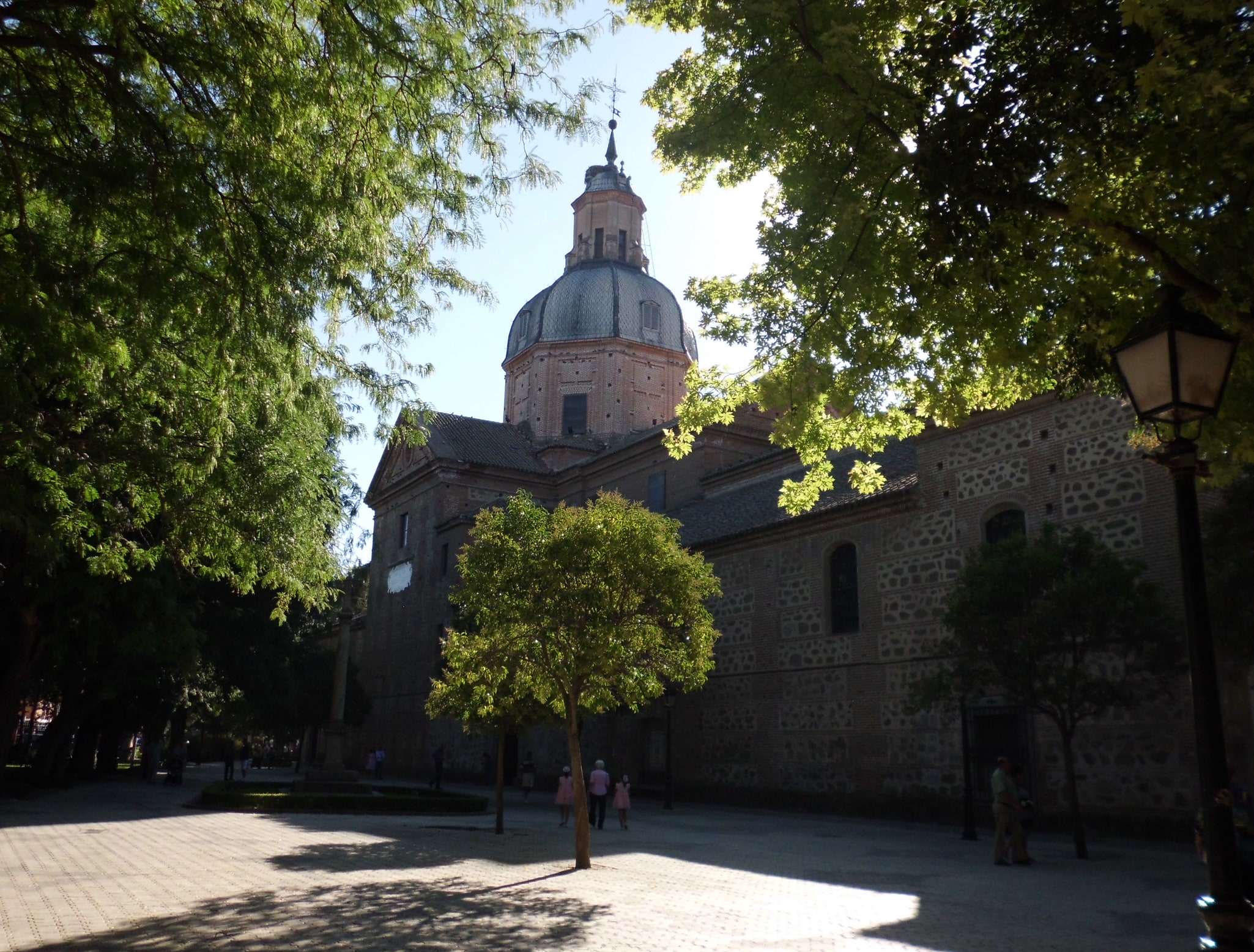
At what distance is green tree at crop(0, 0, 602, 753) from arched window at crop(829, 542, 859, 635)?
16184mm

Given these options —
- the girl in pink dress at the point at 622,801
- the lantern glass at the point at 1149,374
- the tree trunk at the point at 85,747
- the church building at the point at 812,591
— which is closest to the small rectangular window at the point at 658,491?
the church building at the point at 812,591

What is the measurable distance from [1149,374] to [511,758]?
33766 millimetres

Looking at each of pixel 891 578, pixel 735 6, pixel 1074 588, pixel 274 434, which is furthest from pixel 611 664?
pixel 891 578

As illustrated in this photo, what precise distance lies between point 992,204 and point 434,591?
116ft

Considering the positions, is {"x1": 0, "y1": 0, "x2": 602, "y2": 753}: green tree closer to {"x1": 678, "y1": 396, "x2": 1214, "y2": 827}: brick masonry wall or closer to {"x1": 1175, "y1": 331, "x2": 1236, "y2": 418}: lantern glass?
{"x1": 1175, "y1": 331, "x2": 1236, "y2": 418}: lantern glass

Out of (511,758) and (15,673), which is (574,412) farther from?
(15,673)

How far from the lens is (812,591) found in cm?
2386

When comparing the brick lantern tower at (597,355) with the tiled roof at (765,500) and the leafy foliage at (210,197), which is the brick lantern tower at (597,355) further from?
the leafy foliage at (210,197)

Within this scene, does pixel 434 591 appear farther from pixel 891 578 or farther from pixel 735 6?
pixel 735 6

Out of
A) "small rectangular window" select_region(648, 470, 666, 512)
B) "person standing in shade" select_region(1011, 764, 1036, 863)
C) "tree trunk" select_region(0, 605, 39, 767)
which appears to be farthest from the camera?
"small rectangular window" select_region(648, 470, 666, 512)

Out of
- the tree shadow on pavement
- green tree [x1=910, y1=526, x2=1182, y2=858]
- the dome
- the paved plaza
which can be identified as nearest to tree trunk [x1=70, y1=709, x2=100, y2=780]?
the paved plaza

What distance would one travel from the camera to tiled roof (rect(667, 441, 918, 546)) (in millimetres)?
23094

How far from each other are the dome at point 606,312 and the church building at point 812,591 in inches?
91.8

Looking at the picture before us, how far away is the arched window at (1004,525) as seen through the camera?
63.0ft
